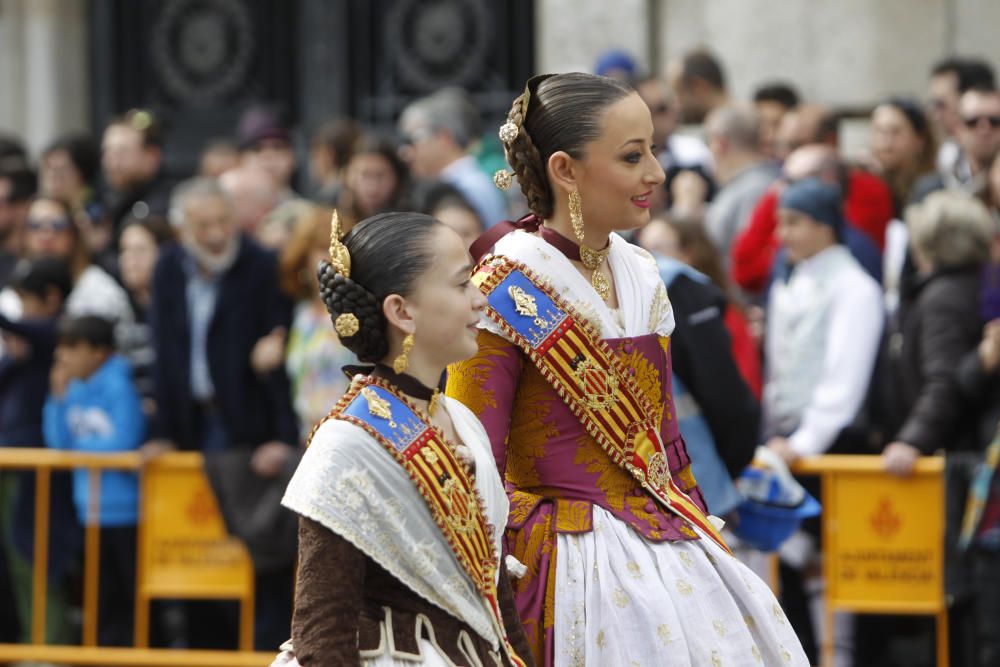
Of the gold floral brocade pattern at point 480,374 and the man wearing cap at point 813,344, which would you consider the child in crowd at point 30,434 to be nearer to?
the man wearing cap at point 813,344

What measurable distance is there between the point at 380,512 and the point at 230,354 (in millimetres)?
4294

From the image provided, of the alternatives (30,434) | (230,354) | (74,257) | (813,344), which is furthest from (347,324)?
(74,257)

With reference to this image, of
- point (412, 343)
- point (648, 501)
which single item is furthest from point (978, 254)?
point (412, 343)

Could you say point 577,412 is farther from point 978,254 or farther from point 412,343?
point 978,254

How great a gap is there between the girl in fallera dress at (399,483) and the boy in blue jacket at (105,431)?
14.2ft

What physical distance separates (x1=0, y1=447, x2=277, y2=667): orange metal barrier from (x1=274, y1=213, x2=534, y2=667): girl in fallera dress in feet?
13.5

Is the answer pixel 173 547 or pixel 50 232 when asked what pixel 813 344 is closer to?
pixel 173 547

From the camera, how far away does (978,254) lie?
7211 millimetres

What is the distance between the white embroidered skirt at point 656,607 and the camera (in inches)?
162

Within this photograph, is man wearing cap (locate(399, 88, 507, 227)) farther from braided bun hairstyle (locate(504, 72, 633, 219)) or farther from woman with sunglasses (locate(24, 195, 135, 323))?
braided bun hairstyle (locate(504, 72, 633, 219))

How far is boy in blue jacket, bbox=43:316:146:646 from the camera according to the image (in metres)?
7.93

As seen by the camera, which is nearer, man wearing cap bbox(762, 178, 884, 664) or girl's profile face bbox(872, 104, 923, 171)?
man wearing cap bbox(762, 178, 884, 664)

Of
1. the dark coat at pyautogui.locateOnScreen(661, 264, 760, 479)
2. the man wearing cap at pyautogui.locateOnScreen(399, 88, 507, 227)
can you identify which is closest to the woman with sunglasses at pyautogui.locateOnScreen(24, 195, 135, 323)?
the man wearing cap at pyautogui.locateOnScreen(399, 88, 507, 227)

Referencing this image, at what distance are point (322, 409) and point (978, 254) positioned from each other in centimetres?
251
